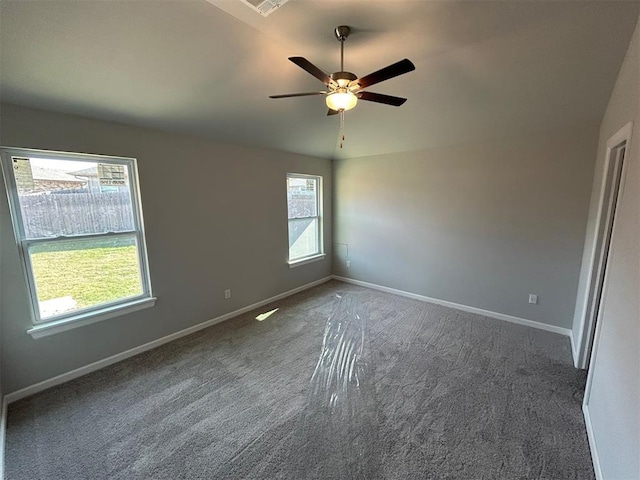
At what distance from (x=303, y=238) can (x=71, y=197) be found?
310 cm

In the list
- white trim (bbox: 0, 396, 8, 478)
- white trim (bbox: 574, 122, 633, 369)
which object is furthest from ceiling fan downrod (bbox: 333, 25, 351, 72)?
white trim (bbox: 0, 396, 8, 478)

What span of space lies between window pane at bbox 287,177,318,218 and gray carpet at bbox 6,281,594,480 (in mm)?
2151

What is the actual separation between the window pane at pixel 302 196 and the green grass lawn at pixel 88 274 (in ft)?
7.69

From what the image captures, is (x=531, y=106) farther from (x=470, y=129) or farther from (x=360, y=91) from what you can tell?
(x=360, y=91)

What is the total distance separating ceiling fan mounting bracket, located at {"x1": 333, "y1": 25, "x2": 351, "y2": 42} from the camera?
176 cm

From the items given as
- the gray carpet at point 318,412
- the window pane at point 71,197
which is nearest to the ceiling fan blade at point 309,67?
the window pane at point 71,197

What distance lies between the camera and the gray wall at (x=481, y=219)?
120 inches

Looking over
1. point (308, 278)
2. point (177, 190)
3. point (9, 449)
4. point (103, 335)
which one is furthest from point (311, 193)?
point (9, 449)

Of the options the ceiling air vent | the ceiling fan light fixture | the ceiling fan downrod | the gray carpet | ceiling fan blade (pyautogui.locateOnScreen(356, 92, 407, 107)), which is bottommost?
the gray carpet

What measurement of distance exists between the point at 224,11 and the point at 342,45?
0.80 meters

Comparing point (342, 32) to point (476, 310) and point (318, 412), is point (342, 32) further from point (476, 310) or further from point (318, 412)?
point (476, 310)

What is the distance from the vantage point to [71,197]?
2.37m

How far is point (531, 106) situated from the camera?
2.59 meters

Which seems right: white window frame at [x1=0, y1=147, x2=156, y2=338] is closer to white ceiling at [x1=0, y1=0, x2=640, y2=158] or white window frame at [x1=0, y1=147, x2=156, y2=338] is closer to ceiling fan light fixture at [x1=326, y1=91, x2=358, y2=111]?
white ceiling at [x1=0, y1=0, x2=640, y2=158]
